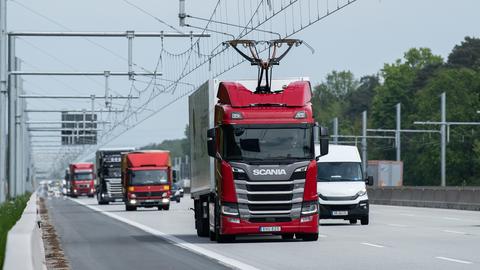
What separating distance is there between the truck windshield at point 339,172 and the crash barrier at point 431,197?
1650cm

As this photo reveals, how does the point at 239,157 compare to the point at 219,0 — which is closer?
the point at 239,157

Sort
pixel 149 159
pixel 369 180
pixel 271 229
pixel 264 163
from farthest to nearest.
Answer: pixel 149 159 → pixel 369 180 → pixel 271 229 → pixel 264 163

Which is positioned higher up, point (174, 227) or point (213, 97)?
point (213, 97)

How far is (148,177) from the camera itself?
65.8 m

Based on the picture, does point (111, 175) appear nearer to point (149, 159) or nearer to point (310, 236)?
point (149, 159)

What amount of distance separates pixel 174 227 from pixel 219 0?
21.8 feet

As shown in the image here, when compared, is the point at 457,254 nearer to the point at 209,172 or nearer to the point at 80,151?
the point at 209,172

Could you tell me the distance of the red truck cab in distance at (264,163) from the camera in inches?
1104

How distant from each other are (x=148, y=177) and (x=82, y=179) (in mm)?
60080

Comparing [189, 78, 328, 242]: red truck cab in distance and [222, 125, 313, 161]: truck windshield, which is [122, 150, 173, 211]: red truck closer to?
[189, 78, 328, 242]: red truck cab in distance

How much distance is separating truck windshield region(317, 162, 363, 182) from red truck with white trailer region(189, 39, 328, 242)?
10.6 meters

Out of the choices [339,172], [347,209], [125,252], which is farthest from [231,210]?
[339,172]

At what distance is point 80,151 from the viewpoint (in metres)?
161

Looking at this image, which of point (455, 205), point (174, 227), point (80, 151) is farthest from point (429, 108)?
point (174, 227)
